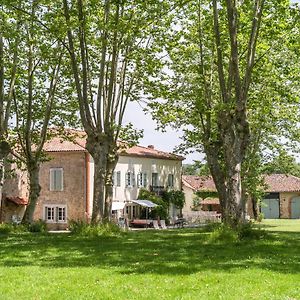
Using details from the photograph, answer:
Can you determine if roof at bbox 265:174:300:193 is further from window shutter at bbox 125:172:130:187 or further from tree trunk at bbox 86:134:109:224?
tree trunk at bbox 86:134:109:224

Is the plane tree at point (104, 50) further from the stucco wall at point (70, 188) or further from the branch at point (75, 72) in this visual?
the stucco wall at point (70, 188)

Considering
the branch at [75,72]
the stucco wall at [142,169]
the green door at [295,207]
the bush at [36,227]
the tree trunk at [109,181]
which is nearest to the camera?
the branch at [75,72]

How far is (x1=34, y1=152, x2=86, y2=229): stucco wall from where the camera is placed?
4559 cm

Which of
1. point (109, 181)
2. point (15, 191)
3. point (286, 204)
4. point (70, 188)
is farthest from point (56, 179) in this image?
point (286, 204)

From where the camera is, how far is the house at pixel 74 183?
45594 mm

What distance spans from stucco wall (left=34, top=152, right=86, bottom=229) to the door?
37.3 meters

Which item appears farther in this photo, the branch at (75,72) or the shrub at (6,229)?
the shrub at (6,229)

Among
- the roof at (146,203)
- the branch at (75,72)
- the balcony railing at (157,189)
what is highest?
the branch at (75,72)

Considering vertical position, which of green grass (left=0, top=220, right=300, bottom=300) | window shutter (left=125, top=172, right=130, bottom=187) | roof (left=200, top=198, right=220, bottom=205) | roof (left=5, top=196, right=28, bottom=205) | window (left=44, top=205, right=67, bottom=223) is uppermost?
window shutter (left=125, top=172, right=130, bottom=187)

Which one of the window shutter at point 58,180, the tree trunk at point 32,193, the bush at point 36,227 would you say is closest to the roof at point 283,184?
the window shutter at point 58,180

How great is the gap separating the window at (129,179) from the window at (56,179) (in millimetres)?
6131

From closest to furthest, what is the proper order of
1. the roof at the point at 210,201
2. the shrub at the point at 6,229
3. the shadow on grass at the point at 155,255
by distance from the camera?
the shadow on grass at the point at 155,255
the shrub at the point at 6,229
the roof at the point at 210,201

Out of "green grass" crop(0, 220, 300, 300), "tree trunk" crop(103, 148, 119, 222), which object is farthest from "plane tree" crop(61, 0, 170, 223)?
"green grass" crop(0, 220, 300, 300)

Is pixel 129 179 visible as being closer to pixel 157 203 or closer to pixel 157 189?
pixel 157 203
